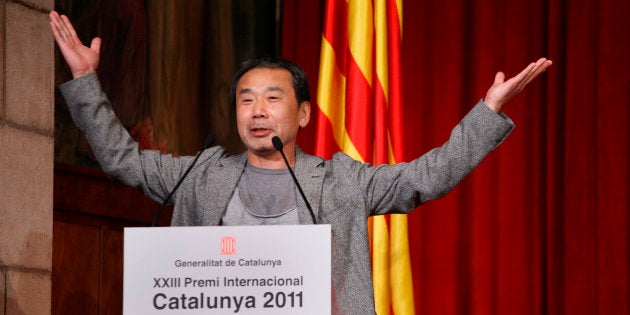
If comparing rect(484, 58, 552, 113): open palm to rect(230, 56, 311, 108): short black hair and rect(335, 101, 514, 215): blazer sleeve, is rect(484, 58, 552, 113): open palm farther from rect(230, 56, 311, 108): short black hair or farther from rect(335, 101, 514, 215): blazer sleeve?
rect(230, 56, 311, 108): short black hair

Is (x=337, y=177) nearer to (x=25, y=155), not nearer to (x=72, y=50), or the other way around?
(x=72, y=50)

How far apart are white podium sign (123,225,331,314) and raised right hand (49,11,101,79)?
60cm

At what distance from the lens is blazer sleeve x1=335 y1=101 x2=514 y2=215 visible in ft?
7.31

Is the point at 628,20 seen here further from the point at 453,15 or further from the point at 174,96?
the point at 174,96

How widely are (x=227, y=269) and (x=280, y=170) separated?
21.0 inches

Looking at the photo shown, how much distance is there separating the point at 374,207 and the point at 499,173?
1431 mm

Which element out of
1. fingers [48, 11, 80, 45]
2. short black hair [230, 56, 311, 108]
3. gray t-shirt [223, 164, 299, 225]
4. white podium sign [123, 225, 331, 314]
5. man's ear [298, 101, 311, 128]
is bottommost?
white podium sign [123, 225, 331, 314]

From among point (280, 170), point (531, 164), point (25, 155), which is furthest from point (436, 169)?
point (531, 164)

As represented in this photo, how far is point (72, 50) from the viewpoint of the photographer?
7.57ft

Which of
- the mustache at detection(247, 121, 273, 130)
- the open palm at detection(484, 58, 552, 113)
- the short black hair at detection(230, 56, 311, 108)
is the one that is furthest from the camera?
the short black hair at detection(230, 56, 311, 108)

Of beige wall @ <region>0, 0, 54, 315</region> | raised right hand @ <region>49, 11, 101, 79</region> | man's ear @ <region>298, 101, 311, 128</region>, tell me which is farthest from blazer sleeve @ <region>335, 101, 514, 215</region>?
beige wall @ <region>0, 0, 54, 315</region>

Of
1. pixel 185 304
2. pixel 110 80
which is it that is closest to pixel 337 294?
pixel 185 304

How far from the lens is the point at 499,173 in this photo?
3684mm

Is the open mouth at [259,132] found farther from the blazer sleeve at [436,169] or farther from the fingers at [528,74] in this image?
the fingers at [528,74]
